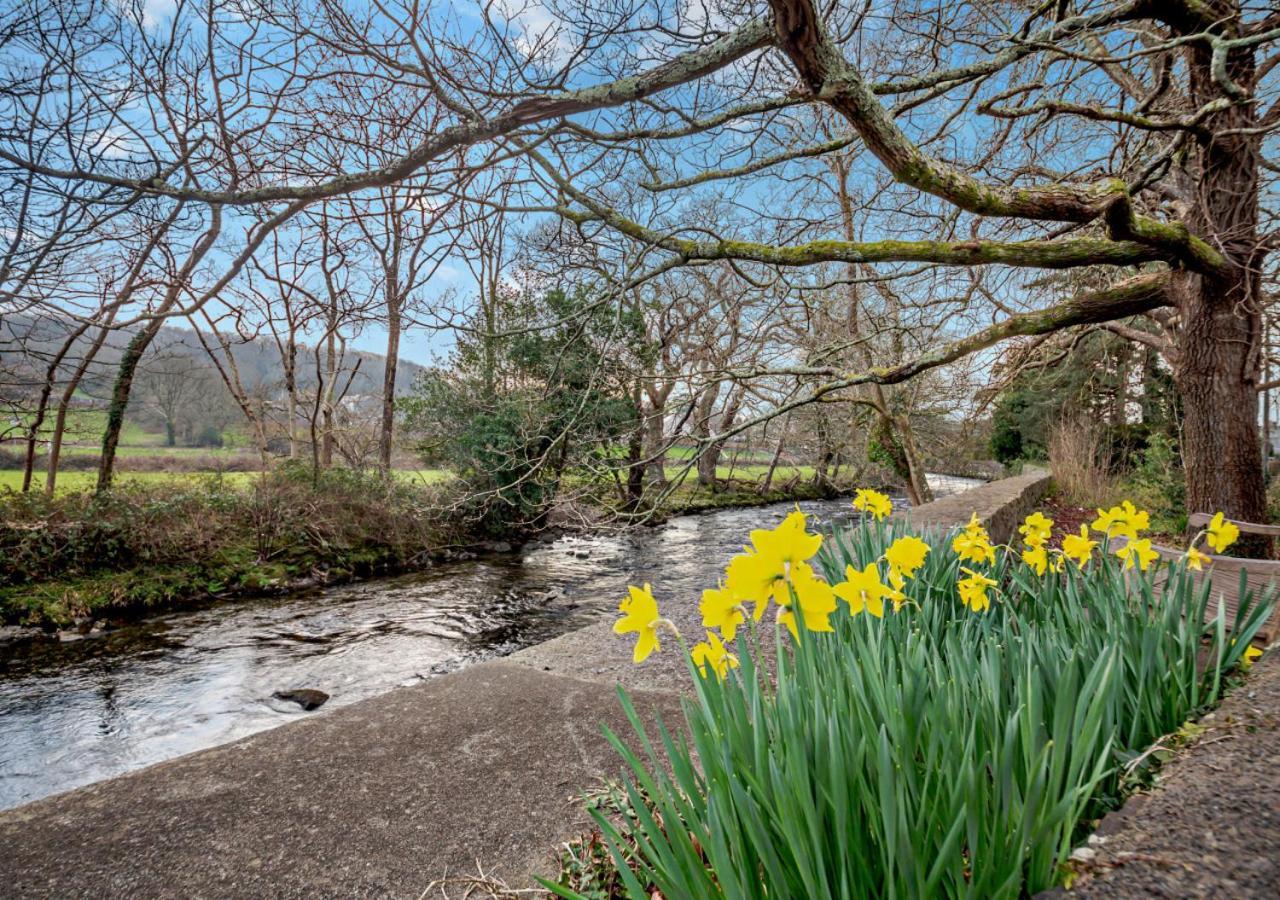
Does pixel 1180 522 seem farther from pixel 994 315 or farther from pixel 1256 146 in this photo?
pixel 1256 146

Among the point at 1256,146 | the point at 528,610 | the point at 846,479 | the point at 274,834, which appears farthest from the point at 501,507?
the point at 846,479

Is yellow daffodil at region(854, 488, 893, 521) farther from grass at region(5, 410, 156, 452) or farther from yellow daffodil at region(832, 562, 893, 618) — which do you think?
grass at region(5, 410, 156, 452)

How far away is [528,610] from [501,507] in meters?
3.85

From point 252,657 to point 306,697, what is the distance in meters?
1.39

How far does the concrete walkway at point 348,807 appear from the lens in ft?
5.33

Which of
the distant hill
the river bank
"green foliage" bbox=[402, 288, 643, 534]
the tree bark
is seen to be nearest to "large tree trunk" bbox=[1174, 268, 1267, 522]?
the river bank

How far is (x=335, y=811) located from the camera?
1896 millimetres

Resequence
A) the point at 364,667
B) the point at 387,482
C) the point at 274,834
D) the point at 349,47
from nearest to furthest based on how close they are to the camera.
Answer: the point at 274,834 < the point at 349,47 < the point at 364,667 < the point at 387,482

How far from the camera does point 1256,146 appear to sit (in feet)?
15.4

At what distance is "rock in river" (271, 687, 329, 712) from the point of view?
4758mm

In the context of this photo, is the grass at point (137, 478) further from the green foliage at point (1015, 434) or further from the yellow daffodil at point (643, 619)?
the green foliage at point (1015, 434)

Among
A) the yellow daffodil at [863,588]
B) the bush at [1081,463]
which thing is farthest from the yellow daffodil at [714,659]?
the bush at [1081,463]

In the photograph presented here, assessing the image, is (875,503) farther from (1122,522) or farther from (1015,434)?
(1015,434)

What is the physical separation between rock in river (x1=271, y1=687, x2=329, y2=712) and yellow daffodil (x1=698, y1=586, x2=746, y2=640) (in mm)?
4712
